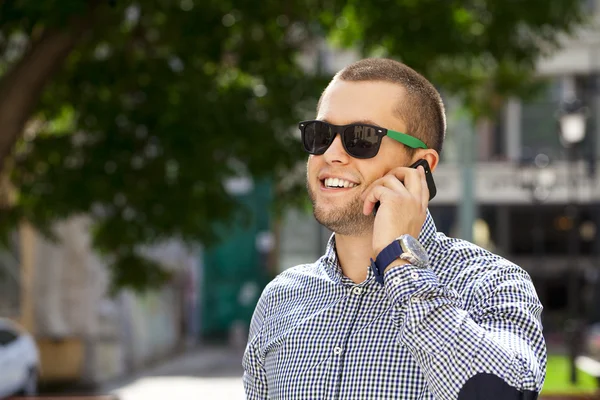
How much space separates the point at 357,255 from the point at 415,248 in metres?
0.32

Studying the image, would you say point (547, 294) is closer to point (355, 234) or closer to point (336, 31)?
point (336, 31)

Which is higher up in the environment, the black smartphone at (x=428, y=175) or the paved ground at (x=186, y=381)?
the black smartphone at (x=428, y=175)

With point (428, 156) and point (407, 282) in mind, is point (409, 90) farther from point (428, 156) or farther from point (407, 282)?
point (407, 282)

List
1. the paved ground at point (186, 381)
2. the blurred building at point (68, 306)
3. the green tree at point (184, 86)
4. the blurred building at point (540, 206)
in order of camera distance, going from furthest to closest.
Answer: the blurred building at point (540, 206) → the blurred building at point (68, 306) → the paved ground at point (186, 381) → the green tree at point (184, 86)

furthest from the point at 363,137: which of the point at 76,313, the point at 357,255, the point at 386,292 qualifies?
the point at 76,313

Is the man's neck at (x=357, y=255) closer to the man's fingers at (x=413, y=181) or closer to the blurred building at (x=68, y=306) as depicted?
the man's fingers at (x=413, y=181)

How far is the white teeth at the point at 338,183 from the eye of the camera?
2566mm

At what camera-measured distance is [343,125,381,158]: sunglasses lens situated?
2545 mm

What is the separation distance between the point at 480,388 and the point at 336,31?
28.3 feet

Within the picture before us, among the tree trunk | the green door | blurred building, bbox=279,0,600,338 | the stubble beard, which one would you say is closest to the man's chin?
the stubble beard

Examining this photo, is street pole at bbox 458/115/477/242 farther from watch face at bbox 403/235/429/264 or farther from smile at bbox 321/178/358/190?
watch face at bbox 403/235/429/264

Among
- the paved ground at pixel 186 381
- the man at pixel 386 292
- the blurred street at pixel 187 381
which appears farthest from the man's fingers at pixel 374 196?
the blurred street at pixel 187 381

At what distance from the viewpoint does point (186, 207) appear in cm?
993

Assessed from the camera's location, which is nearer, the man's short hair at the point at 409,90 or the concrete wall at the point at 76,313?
the man's short hair at the point at 409,90
